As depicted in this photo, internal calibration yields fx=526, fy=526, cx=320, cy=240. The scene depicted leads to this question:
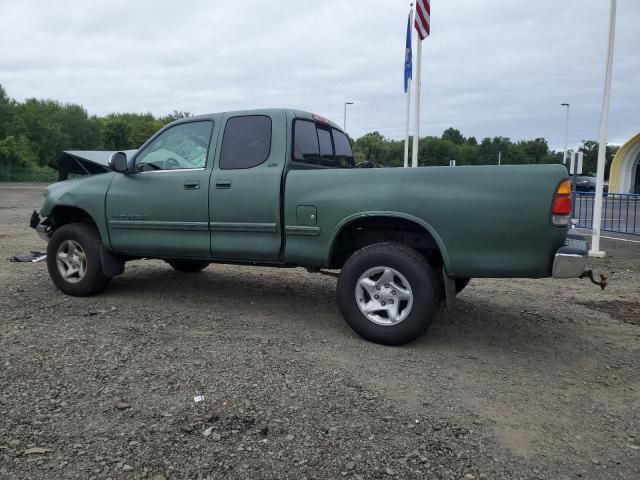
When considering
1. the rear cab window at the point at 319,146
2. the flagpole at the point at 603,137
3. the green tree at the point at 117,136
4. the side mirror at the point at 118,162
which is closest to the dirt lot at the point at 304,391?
the side mirror at the point at 118,162

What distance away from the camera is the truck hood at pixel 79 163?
19.0 ft

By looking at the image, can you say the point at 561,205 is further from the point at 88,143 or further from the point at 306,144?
the point at 88,143

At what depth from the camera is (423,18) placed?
1131 centimetres

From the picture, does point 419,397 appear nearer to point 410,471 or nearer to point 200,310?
point 410,471

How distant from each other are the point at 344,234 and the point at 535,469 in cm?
248

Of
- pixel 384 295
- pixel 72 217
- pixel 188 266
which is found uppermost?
pixel 72 217

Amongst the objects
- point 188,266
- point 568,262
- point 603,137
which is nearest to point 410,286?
point 568,262

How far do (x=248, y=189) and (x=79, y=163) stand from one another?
2.38 meters

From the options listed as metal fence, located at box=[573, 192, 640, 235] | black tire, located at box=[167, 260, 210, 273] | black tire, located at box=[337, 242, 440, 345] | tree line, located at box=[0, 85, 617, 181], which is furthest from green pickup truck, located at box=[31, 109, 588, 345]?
tree line, located at box=[0, 85, 617, 181]

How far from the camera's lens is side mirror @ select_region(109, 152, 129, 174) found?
521 centimetres

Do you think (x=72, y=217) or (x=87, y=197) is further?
(x=72, y=217)

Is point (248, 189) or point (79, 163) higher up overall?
point (79, 163)

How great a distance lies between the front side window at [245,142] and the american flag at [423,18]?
7.73 meters

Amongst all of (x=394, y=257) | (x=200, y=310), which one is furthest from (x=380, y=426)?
(x=200, y=310)
